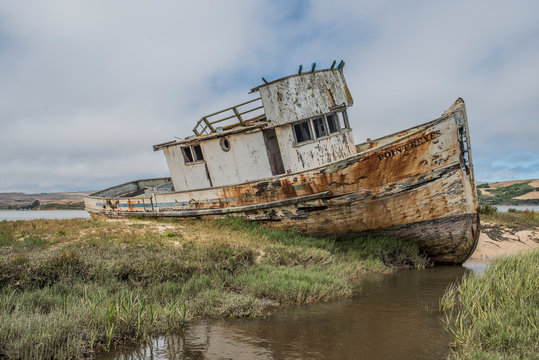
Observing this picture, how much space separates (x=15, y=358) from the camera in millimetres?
3107

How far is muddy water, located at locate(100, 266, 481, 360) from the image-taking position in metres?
3.54

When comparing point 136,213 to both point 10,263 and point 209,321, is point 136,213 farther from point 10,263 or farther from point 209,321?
point 209,321

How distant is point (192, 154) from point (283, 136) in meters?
3.35

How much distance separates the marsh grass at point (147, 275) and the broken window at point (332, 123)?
346cm

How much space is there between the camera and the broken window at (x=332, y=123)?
10297mm

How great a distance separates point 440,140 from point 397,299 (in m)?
4.06

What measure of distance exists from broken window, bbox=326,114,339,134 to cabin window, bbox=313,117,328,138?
0.82 ft

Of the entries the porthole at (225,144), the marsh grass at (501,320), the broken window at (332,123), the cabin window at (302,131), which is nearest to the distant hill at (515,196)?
the broken window at (332,123)

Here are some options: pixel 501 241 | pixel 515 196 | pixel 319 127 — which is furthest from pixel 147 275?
pixel 515 196

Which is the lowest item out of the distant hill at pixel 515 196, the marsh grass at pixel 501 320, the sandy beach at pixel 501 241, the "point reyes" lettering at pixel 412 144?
the distant hill at pixel 515 196

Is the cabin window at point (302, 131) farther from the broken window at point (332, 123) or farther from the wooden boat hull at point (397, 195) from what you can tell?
the wooden boat hull at point (397, 195)

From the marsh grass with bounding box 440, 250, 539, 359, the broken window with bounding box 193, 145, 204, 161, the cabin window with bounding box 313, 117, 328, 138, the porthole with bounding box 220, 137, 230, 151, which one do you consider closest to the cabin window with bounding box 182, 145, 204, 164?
the broken window with bounding box 193, 145, 204, 161

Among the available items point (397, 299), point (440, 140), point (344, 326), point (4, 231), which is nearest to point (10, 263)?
point (4, 231)

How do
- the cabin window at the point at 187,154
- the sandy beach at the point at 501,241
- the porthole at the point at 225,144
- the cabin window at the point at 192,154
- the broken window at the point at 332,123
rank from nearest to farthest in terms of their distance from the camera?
the sandy beach at the point at 501,241, the broken window at the point at 332,123, the porthole at the point at 225,144, the cabin window at the point at 192,154, the cabin window at the point at 187,154
